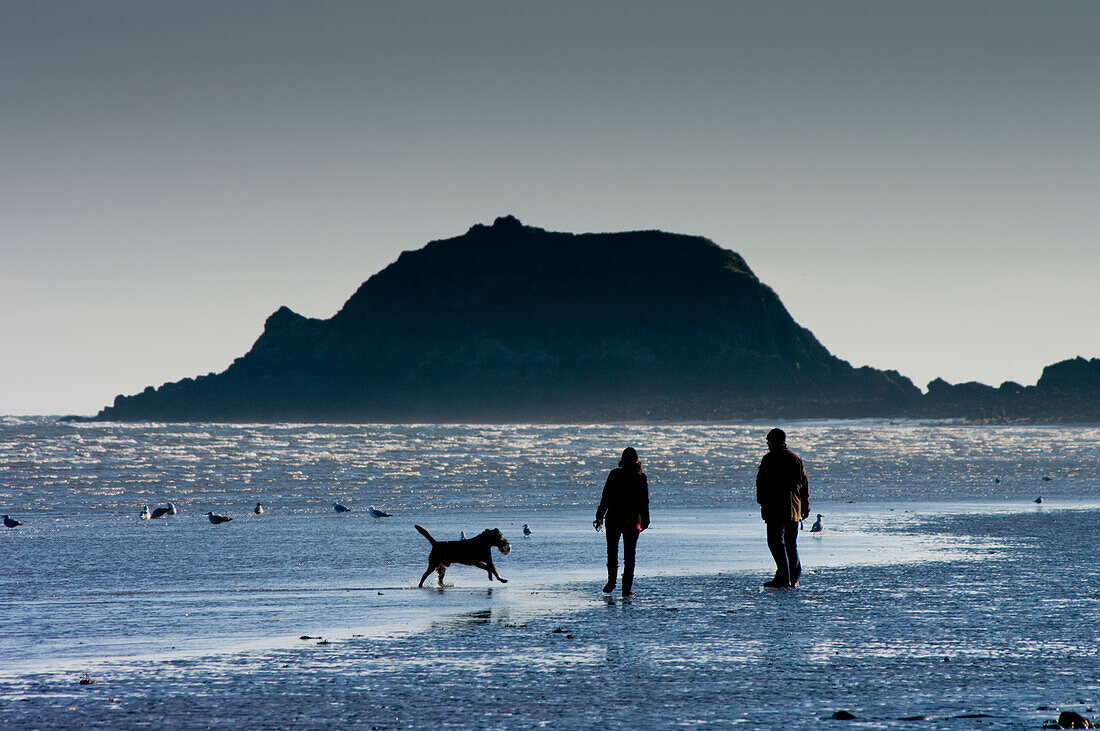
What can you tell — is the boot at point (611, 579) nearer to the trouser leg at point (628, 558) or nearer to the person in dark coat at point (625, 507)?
the person in dark coat at point (625, 507)

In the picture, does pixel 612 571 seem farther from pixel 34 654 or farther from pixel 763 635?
pixel 34 654

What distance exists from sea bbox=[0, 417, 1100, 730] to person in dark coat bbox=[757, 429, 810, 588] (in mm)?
712

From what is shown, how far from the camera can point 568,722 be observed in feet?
24.3

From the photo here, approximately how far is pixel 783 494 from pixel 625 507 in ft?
7.13

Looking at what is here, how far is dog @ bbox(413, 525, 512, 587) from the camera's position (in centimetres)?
1453

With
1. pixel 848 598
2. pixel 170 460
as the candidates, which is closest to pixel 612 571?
pixel 848 598

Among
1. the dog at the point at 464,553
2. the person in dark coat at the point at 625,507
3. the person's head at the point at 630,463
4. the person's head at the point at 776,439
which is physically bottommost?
the dog at the point at 464,553

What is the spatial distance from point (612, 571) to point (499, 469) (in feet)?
108

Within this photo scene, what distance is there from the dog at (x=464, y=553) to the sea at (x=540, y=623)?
327mm

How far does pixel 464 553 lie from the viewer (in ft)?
48.3

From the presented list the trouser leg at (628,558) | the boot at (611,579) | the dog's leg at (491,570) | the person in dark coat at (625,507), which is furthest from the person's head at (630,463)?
the dog's leg at (491,570)

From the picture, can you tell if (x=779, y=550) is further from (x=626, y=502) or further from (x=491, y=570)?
(x=491, y=570)

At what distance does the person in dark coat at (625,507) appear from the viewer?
14102 millimetres

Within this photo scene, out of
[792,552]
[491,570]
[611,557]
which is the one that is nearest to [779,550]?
[792,552]
